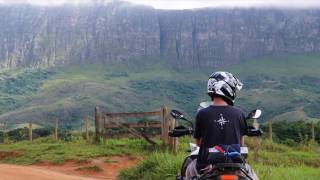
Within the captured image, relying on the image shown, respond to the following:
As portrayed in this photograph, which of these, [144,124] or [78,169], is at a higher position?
[144,124]

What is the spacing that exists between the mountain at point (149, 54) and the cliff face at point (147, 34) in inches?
11.8

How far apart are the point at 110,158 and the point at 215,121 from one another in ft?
39.0

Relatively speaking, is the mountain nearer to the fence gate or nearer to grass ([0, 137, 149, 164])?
grass ([0, 137, 149, 164])

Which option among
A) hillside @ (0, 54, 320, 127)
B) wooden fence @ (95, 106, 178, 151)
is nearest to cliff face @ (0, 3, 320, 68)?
hillside @ (0, 54, 320, 127)

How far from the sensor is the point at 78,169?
49.2 feet

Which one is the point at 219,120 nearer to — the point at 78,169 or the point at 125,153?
the point at 78,169

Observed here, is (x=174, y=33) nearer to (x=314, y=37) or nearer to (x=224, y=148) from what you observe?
(x=314, y=37)

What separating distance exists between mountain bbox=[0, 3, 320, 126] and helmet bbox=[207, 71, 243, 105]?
103051mm

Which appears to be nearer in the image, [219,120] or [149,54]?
[219,120]

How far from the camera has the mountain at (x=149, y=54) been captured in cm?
12006

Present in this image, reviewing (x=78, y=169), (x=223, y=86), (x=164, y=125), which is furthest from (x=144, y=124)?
(x=223, y=86)

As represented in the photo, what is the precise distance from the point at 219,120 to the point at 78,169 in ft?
34.5

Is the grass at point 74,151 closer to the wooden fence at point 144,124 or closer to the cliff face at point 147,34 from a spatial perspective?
the wooden fence at point 144,124

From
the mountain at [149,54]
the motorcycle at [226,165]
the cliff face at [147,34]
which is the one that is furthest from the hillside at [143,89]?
the motorcycle at [226,165]
